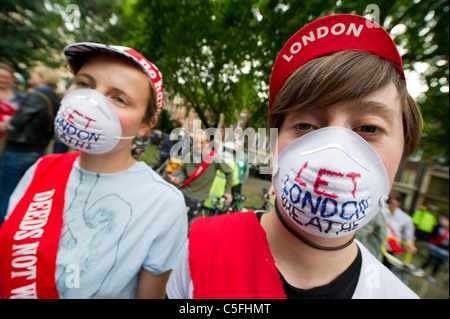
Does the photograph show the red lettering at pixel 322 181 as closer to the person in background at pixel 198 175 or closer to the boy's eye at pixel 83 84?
the boy's eye at pixel 83 84

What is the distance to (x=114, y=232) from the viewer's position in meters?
1.15

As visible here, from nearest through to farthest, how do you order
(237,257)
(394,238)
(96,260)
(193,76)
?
1. (237,257)
2. (96,260)
3. (394,238)
4. (193,76)

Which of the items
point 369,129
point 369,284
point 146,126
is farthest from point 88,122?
point 369,284

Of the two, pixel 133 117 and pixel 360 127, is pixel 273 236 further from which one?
pixel 133 117

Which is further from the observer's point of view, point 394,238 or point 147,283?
point 394,238

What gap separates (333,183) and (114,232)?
1111 millimetres

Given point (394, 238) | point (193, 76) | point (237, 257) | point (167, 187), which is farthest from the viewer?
point (193, 76)

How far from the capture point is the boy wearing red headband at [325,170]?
784 mm

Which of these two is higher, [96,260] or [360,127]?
[360,127]

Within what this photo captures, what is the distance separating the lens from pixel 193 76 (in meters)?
9.85

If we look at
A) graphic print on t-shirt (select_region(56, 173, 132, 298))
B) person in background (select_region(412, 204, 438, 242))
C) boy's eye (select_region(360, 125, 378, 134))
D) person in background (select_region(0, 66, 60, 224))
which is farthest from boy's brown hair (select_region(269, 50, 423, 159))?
person in background (select_region(412, 204, 438, 242))

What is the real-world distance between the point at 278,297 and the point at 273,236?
0.24 m

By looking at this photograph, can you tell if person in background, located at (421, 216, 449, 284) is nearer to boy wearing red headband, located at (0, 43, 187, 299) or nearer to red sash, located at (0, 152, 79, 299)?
boy wearing red headband, located at (0, 43, 187, 299)
